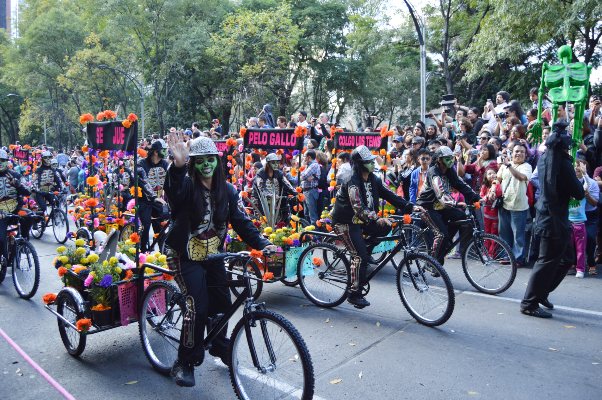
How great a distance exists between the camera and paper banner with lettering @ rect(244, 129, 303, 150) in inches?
321

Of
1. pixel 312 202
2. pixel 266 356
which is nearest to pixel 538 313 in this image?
pixel 266 356

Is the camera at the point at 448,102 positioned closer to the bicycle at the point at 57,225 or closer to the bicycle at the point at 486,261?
the bicycle at the point at 486,261

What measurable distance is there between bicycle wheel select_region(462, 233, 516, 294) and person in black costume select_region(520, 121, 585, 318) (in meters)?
0.78


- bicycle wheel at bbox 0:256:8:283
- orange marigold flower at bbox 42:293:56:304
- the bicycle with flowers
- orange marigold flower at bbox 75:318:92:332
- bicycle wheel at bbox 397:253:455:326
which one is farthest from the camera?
bicycle wheel at bbox 0:256:8:283

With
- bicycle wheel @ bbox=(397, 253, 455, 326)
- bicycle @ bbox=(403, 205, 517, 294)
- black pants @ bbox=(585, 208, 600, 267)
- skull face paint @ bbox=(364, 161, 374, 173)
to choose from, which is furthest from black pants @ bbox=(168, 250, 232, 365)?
black pants @ bbox=(585, 208, 600, 267)

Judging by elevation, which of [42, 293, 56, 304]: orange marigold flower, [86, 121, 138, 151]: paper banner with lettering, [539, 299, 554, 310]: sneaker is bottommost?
[539, 299, 554, 310]: sneaker

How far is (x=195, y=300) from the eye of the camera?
4.11 meters

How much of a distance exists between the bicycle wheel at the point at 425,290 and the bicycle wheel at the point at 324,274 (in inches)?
28.0

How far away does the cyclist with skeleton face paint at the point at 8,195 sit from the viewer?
750cm

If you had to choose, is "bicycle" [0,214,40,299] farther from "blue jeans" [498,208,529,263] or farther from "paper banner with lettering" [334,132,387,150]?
"blue jeans" [498,208,529,263]

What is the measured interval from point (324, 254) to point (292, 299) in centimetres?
82

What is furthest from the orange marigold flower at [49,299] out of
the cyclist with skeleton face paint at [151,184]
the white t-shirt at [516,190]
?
the white t-shirt at [516,190]

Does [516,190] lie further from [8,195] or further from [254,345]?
[8,195]

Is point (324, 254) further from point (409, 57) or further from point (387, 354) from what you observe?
point (409, 57)
